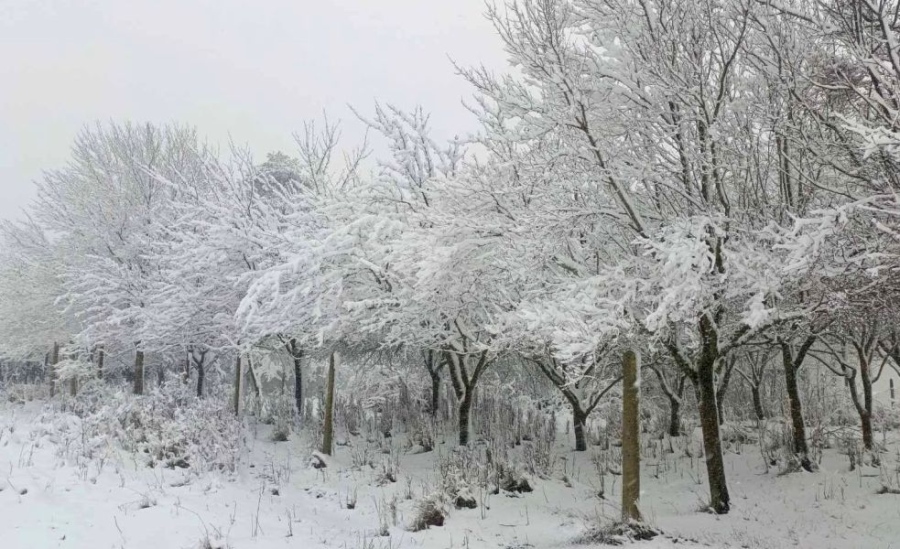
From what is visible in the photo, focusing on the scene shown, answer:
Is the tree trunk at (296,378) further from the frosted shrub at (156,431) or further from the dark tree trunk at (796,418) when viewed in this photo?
the dark tree trunk at (796,418)

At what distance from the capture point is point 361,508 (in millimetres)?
8117

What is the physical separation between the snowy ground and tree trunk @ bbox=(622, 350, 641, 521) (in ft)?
1.58

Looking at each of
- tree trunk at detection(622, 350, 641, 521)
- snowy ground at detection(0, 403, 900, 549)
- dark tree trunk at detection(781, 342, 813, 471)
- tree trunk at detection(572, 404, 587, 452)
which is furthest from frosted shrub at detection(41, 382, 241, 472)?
dark tree trunk at detection(781, 342, 813, 471)

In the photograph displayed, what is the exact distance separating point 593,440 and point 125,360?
A: 20790 millimetres

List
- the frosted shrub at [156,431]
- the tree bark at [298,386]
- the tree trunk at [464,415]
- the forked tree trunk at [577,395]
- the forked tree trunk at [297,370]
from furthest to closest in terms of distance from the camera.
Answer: the tree bark at [298,386] → the forked tree trunk at [297,370] → the tree trunk at [464,415] → the forked tree trunk at [577,395] → the frosted shrub at [156,431]

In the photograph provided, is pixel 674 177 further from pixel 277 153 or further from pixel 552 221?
pixel 277 153

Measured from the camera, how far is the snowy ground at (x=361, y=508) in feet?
18.8

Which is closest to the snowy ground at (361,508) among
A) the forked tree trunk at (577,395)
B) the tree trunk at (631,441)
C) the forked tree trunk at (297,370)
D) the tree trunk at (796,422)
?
the tree trunk at (796,422)

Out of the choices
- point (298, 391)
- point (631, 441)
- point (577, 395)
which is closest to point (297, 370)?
point (298, 391)

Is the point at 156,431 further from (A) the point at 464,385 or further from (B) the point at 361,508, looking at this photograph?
(A) the point at 464,385

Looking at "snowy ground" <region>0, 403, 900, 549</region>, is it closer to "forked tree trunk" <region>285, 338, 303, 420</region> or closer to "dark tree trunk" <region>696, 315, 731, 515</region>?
"dark tree trunk" <region>696, 315, 731, 515</region>

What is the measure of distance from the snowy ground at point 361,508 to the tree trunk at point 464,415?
1965 mm

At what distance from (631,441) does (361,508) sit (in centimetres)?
399

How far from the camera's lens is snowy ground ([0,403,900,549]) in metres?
5.73
